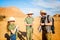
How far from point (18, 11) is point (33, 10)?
18 cm

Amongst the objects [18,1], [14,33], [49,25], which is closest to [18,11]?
[18,1]

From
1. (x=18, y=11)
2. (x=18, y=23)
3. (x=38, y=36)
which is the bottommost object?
(x=38, y=36)

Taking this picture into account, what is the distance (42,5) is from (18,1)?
30 cm

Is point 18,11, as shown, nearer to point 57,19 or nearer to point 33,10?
point 33,10

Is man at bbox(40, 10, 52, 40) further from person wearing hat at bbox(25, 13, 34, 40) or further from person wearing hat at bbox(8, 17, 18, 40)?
person wearing hat at bbox(8, 17, 18, 40)

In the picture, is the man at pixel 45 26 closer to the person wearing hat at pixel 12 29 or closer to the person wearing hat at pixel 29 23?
the person wearing hat at pixel 29 23

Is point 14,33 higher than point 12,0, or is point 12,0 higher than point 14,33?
point 12,0

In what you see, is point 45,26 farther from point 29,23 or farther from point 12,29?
point 12,29

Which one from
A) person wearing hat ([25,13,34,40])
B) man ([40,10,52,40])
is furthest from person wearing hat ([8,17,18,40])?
man ([40,10,52,40])

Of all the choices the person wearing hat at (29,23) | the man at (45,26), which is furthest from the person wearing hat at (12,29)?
the man at (45,26)

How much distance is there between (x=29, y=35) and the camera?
7.39ft

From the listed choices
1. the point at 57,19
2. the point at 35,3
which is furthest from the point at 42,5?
the point at 57,19

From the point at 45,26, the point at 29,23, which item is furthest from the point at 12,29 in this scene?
the point at 45,26

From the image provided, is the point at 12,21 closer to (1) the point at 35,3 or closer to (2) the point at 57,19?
(1) the point at 35,3
